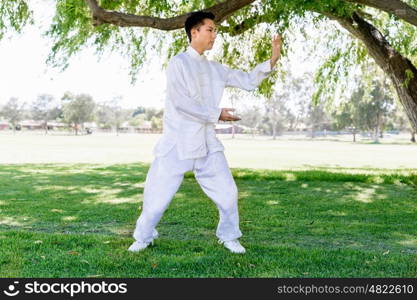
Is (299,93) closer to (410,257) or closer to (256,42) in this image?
(256,42)

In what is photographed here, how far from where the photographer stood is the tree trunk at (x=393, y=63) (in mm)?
10000

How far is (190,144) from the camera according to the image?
14.8 ft

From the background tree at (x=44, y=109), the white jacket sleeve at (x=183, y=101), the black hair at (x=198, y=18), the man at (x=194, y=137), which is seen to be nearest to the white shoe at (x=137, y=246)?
the man at (x=194, y=137)

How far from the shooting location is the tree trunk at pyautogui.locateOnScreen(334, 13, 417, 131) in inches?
394

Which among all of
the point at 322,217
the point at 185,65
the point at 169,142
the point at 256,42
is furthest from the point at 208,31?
the point at 256,42

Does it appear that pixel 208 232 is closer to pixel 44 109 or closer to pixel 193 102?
pixel 193 102

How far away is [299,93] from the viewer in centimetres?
8612

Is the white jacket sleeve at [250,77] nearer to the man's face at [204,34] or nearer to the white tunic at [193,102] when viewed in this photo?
the white tunic at [193,102]

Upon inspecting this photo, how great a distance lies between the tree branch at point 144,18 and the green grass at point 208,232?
2929mm

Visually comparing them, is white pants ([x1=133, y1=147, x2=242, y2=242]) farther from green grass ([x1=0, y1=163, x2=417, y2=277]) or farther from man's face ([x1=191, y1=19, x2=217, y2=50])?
man's face ([x1=191, y1=19, x2=217, y2=50])

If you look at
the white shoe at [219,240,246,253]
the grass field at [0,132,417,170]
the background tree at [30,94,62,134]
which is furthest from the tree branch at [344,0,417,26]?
the background tree at [30,94,62,134]

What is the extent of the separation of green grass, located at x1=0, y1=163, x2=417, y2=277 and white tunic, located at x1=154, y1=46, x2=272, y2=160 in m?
0.99

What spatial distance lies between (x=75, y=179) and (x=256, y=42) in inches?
230

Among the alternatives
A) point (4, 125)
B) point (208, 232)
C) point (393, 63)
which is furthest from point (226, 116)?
point (4, 125)
